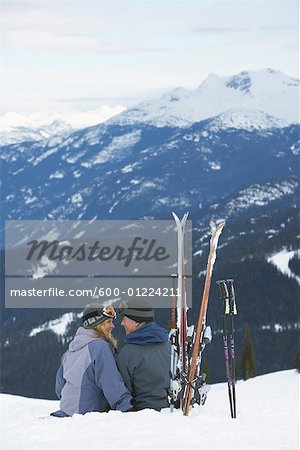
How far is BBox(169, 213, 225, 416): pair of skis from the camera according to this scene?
868cm

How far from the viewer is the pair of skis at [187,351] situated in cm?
868

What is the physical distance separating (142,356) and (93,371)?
0.52 meters

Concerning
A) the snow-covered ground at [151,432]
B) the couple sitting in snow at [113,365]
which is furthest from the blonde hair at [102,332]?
the snow-covered ground at [151,432]

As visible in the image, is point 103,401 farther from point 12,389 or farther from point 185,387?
point 12,389

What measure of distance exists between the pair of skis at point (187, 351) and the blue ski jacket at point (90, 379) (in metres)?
0.68

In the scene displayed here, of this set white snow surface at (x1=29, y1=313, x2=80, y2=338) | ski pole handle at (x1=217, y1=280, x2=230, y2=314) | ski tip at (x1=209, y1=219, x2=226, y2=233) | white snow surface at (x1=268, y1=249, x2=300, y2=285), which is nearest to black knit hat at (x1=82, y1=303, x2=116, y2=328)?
ski pole handle at (x1=217, y1=280, x2=230, y2=314)

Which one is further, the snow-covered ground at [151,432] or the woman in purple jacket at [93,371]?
the woman in purple jacket at [93,371]

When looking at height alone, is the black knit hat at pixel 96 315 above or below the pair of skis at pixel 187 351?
above

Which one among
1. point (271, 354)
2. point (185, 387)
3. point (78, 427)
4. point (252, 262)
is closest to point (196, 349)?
point (185, 387)

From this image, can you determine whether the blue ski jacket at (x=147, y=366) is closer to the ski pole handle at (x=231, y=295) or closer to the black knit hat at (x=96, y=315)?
the black knit hat at (x=96, y=315)

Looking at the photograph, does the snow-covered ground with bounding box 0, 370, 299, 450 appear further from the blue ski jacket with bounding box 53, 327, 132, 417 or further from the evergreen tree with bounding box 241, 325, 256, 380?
the evergreen tree with bounding box 241, 325, 256, 380

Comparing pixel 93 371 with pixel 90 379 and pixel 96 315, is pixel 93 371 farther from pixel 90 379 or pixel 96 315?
pixel 96 315

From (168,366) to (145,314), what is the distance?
81 centimetres

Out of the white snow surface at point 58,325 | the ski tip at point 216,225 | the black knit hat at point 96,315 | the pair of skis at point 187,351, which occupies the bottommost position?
the white snow surface at point 58,325
